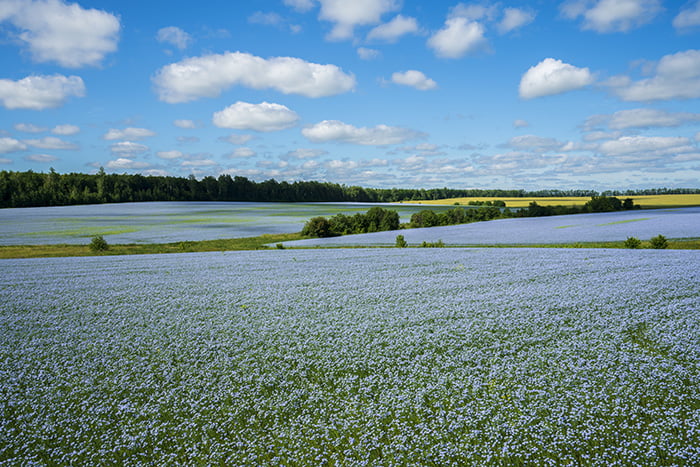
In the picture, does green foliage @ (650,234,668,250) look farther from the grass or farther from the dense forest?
the dense forest

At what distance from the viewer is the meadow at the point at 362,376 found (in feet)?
15.3

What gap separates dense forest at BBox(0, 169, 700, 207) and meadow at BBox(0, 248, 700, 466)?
88.6m

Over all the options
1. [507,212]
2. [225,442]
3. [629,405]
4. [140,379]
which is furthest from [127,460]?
[507,212]

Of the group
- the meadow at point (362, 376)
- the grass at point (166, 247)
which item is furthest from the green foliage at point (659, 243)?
the meadow at point (362, 376)

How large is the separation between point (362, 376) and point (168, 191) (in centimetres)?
10611

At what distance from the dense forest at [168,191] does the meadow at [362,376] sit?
8859cm

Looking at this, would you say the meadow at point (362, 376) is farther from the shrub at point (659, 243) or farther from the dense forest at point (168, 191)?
the dense forest at point (168, 191)

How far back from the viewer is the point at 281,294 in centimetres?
1135

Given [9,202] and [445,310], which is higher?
[9,202]

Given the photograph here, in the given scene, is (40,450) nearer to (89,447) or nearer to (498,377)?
(89,447)

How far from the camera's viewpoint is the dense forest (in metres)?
79.6

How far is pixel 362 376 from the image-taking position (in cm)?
616

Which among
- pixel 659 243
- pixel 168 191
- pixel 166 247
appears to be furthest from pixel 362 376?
pixel 168 191

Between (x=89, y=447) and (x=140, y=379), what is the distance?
1.48 meters
